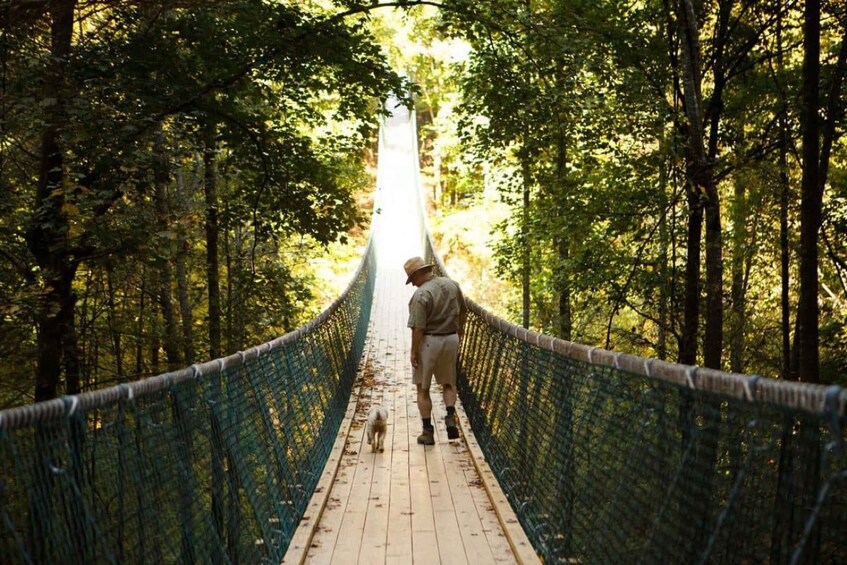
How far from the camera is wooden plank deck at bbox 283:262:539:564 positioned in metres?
3.50

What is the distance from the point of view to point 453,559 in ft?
11.2

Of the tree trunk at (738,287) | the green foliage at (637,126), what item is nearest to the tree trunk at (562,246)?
the green foliage at (637,126)

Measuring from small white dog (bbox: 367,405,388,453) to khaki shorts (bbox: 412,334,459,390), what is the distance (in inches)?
14.0

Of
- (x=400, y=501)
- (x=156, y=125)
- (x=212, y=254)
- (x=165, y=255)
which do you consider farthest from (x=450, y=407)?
(x=212, y=254)

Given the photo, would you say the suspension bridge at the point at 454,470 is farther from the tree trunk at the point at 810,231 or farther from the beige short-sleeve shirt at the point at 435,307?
the tree trunk at the point at 810,231

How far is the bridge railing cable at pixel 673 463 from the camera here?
5.16 feet

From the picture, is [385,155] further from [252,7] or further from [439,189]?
[252,7]

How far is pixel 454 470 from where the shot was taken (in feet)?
16.1

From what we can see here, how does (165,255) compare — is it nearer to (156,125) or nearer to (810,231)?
(156,125)

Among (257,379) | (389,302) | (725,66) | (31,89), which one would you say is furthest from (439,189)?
(257,379)

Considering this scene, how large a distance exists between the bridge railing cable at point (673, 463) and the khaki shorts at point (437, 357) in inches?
52.1

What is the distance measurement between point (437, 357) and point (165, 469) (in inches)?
124

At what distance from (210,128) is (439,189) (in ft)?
75.4

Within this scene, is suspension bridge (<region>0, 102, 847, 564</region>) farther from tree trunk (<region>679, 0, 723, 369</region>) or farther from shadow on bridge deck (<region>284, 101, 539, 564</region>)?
tree trunk (<region>679, 0, 723, 369</region>)
